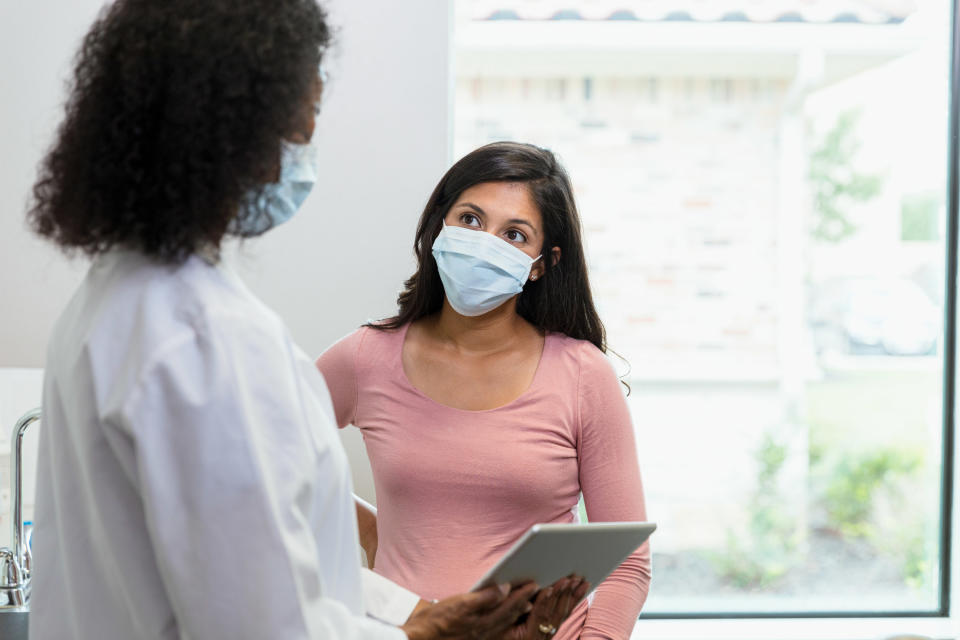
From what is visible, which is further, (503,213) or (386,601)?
(503,213)

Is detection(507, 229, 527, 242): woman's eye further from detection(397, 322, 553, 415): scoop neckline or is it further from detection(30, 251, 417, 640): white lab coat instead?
detection(30, 251, 417, 640): white lab coat

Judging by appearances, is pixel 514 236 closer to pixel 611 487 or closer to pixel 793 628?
pixel 611 487

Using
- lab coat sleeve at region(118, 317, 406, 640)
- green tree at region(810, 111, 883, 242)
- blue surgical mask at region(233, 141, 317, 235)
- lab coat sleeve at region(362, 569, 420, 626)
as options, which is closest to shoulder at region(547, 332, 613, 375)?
lab coat sleeve at region(362, 569, 420, 626)

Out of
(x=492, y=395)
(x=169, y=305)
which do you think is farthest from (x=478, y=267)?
(x=169, y=305)

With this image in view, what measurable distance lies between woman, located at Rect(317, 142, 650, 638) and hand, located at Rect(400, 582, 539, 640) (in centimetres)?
36

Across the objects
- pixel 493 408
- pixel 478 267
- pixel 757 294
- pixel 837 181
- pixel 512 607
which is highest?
pixel 837 181

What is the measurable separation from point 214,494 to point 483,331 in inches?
35.7

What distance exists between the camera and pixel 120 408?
2.13ft

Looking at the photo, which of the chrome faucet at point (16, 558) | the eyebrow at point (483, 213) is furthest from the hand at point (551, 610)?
the chrome faucet at point (16, 558)

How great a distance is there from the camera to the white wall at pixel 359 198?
6.23ft

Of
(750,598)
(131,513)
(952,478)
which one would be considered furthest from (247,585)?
(750,598)

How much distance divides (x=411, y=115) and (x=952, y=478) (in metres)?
1.77

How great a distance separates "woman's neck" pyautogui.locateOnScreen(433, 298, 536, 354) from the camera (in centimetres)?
152

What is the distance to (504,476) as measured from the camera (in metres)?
1.39
